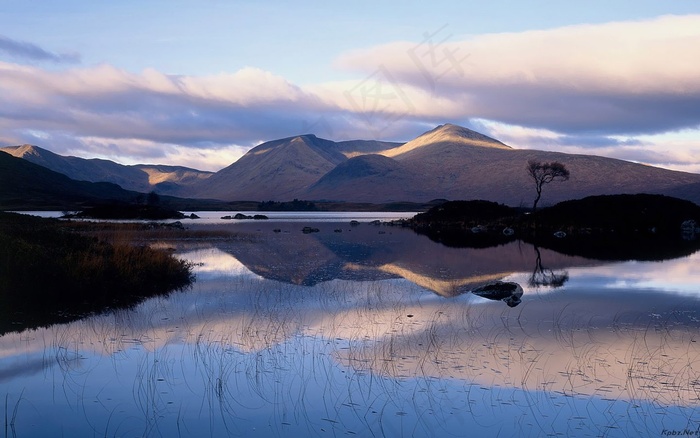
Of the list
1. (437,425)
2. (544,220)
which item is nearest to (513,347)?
(437,425)

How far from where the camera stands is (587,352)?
15.5 meters

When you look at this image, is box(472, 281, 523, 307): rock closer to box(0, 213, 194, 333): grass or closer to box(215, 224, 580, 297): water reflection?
box(215, 224, 580, 297): water reflection

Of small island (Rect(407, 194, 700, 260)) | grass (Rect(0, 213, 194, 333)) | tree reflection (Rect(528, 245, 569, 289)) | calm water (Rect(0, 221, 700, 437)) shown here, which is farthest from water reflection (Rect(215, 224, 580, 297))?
small island (Rect(407, 194, 700, 260))

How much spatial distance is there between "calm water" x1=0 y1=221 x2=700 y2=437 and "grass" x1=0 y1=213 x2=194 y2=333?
5.32 ft

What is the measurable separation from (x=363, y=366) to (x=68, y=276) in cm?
1587

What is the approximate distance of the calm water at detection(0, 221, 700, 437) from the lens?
1096 centimetres

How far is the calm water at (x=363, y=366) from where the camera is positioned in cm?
1096

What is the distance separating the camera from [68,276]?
2478 cm

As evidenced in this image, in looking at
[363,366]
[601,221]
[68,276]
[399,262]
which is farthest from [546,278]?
[601,221]

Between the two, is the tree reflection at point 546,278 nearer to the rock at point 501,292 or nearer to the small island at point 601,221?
the rock at point 501,292

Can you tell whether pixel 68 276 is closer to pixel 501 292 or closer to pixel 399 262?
pixel 501 292

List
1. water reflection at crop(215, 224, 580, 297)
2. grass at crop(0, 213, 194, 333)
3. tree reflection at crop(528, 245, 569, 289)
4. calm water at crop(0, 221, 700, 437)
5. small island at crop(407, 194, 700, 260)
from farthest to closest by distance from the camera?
small island at crop(407, 194, 700, 260) < water reflection at crop(215, 224, 580, 297) < tree reflection at crop(528, 245, 569, 289) < grass at crop(0, 213, 194, 333) < calm water at crop(0, 221, 700, 437)

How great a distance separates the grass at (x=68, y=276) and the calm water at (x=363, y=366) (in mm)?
1621

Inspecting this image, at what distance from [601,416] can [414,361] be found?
15.5ft
